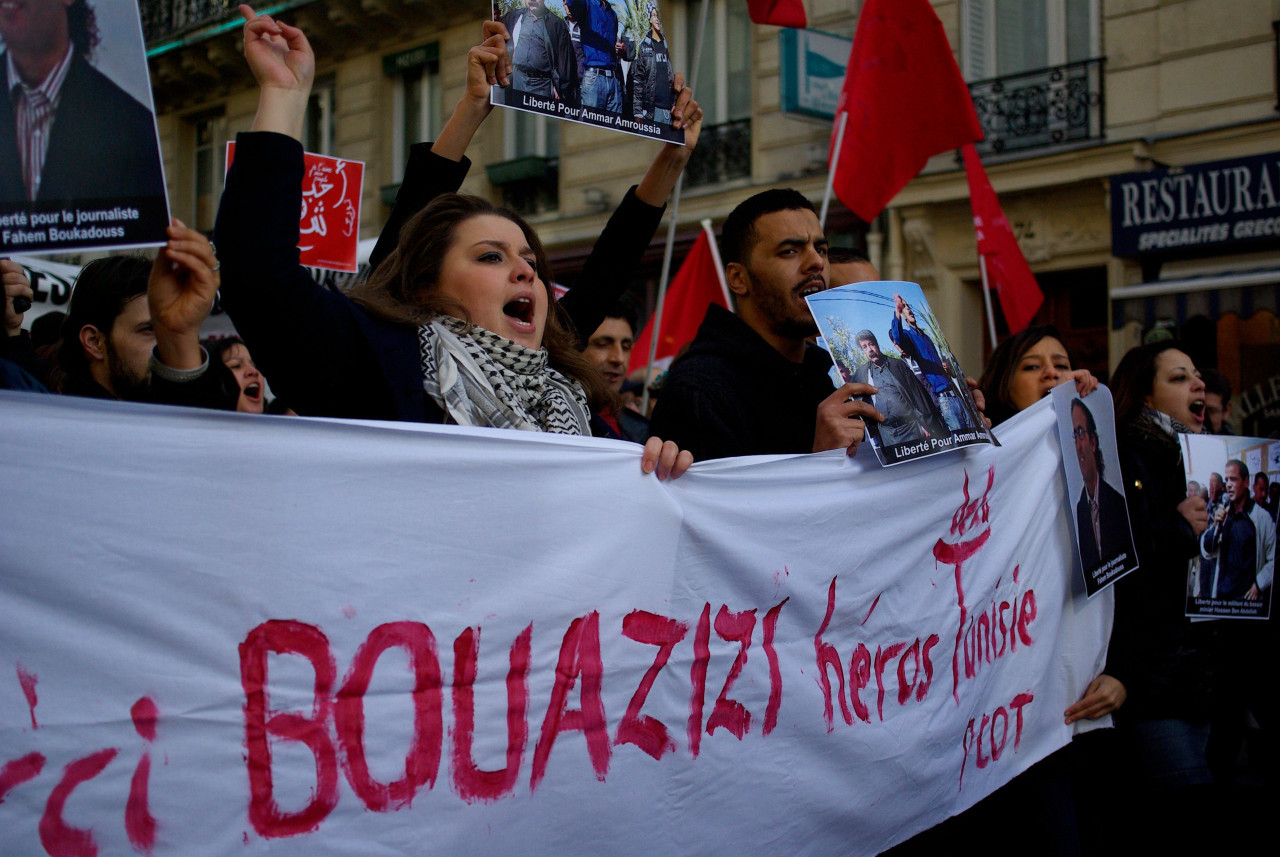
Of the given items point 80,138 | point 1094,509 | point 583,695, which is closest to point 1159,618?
point 1094,509

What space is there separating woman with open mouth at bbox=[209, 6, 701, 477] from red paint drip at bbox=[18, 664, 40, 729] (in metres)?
0.56

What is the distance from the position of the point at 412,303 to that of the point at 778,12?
3.68 metres

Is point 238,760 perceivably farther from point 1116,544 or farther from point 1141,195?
point 1141,195

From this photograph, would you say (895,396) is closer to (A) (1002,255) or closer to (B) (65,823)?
(B) (65,823)

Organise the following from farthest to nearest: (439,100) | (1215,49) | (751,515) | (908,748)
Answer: (439,100)
(1215,49)
(908,748)
(751,515)

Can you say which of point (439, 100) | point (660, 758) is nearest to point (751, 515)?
point (660, 758)

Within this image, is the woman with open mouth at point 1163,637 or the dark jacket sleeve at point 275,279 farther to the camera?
the woman with open mouth at point 1163,637

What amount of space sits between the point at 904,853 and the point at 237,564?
1.78m

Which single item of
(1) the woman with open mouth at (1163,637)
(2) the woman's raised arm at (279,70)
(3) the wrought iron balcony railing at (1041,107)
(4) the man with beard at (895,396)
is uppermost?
(3) the wrought iron balcony railing at (1041,107)

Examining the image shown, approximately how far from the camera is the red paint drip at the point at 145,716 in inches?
61.1

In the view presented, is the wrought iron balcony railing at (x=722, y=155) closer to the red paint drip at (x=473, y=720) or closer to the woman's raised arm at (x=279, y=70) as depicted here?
the woman's raised arm at (x=279, y=70)

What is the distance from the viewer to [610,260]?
9.76 feet

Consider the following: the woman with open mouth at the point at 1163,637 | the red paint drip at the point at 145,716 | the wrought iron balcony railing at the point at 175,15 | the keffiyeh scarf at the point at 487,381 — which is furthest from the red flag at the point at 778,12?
the wrought iron balcony railing at the point at 175,15

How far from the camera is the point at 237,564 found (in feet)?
5.41
